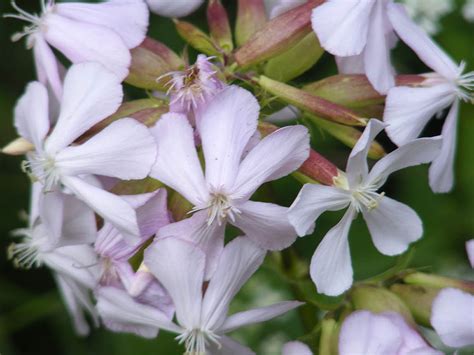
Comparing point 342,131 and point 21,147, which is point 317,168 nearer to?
point 342,131

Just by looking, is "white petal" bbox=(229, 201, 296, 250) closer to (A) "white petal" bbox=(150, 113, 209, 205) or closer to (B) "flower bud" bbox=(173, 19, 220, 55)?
(A) "white petal" bbox=(150, 113, 209, 205)

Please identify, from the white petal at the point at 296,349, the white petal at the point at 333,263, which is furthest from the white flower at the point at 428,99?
the white petal at the point at 296,349

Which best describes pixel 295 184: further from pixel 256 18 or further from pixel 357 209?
pixel 357 209

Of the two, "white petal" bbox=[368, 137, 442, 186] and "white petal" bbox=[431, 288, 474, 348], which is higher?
"white petal" bbox=[368, 137, 442, 186]

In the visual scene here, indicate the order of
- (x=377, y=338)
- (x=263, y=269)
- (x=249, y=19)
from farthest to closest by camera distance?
(x=263, y=269) → (x=249, y=19) → (x=377, y=338)

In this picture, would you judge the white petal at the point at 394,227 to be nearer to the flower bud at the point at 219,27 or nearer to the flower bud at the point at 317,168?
the flower bud at the point at 317,168

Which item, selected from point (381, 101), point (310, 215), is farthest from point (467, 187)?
point (310, 215)

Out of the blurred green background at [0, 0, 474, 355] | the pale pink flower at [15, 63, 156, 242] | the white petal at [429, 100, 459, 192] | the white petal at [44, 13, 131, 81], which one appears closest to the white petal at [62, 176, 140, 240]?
the pale pink flower at [15, 63, 156, 242]

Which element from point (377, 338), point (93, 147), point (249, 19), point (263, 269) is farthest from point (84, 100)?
point (263, 269)
